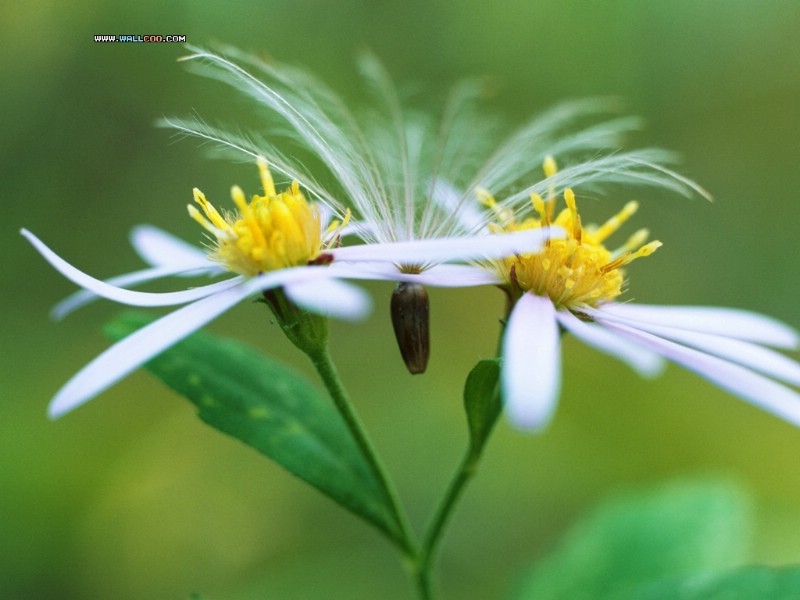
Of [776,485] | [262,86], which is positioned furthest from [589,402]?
[262,86]

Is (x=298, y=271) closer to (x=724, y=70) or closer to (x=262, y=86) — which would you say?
(x=262, y=86)

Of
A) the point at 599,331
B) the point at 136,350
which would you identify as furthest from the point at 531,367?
the point at 136,350

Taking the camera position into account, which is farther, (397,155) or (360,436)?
(397,155)

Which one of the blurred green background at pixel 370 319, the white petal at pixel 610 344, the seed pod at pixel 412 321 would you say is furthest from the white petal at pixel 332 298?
the blurred green background at pixel 370 319

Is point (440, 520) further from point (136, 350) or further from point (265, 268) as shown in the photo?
point (136, 350)

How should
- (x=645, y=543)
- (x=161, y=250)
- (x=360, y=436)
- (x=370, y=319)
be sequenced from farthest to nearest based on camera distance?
(x=370, y=319) < (x=645, y=543) < (x=161, y=250) < (x=360, y=436)

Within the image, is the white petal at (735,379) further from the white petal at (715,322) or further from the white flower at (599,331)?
the white petal at (715,322)
